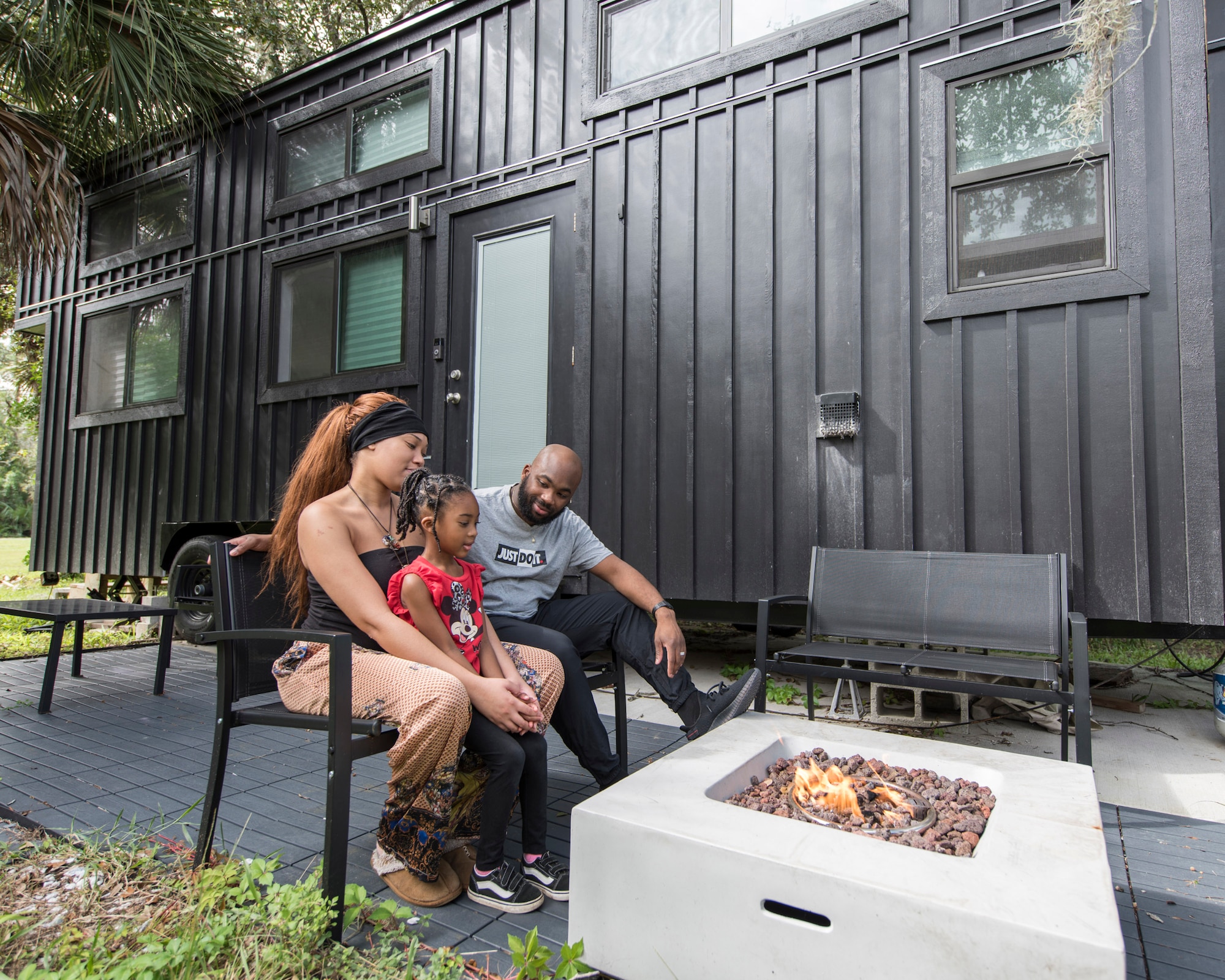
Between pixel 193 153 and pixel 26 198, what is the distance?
62.9 inches

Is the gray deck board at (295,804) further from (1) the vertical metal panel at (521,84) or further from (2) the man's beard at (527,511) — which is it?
(1) the vertical metal panel at (521,84)

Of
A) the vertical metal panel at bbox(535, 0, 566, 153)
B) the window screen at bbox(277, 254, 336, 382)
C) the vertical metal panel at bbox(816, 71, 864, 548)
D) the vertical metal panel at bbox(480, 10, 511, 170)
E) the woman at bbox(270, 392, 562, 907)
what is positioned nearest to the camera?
the woman at bbox(270, 392, 562, 907)

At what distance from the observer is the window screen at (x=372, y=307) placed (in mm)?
5328

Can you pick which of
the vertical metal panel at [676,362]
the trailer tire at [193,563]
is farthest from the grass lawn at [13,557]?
the vertical metal panel at [676,362]

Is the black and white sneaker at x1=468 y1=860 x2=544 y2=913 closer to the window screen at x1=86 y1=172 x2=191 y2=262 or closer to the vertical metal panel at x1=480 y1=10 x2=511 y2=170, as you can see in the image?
the vertical metal panel at x1=480 y1=10 x2=511 y2=170

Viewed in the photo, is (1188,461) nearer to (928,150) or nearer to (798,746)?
(928,150)

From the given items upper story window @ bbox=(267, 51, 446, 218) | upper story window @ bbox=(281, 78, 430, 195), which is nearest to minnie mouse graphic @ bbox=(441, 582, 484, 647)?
upper story window @ bbox=(267, 51, 446, 218)

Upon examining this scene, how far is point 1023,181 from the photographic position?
3354mm

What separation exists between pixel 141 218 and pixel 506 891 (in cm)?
758

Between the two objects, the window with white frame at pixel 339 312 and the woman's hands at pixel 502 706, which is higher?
the window with white frame at pixel 339 312

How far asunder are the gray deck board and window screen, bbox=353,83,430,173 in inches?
151

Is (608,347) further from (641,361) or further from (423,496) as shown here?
(423,496)

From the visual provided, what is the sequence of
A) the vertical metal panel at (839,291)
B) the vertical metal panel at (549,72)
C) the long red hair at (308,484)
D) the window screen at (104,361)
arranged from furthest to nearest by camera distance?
1. the window screen at (104,361)
2. the vertical metal panel at (549,72)
3. the vertical metal panel at (839,291)
4. the long red hair at (308,484)

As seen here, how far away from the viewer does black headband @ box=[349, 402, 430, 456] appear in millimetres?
2166
